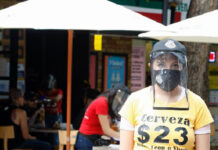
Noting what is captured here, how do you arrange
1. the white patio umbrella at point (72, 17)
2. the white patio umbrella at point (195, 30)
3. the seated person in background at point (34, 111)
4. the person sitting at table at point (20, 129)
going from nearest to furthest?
the white patio umbrella at point (72, 17)
the white patio umbrella at point (195, 30)
the person sitting at table at point (20, 129)
the seated person in background at point (34, 111)

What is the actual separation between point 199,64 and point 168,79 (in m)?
4.72

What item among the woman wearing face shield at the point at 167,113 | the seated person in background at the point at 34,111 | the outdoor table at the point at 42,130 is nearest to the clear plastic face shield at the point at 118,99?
the outdoor table at the point at 42,130

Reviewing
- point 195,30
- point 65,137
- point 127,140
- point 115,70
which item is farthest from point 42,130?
point 127,140

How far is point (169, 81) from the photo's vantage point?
316 centimetres

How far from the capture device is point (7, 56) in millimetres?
10156

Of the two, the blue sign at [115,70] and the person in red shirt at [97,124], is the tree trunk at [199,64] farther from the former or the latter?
the blue sign at [115,70]

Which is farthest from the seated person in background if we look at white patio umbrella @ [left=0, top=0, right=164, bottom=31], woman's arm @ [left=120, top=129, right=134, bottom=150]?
woman's arm @ [left=120, top=129, right=134, bottom=150]

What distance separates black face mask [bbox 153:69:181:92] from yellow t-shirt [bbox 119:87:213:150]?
10 centimetres

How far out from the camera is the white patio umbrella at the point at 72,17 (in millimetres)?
5309

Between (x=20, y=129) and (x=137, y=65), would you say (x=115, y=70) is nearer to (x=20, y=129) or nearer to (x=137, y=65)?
(x=137, y=65)

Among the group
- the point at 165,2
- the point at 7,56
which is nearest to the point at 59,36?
the point at 7,56

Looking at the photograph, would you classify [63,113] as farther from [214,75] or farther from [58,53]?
[214,75]

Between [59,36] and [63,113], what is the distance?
5.52ft

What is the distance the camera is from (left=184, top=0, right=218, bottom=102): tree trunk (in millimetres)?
7773
